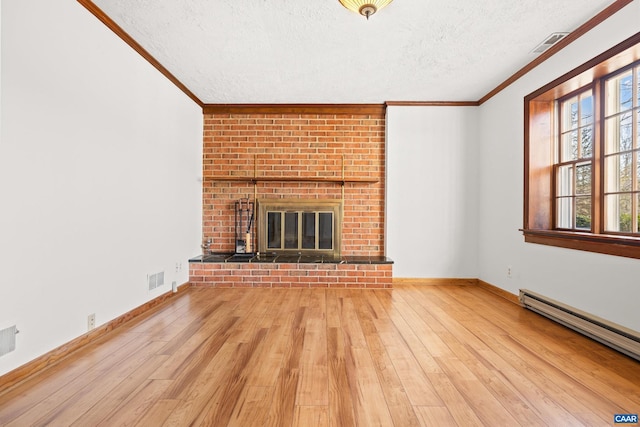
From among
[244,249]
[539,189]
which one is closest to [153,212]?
[244,249]

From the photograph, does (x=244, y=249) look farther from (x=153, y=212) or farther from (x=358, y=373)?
(x=358, y=373)

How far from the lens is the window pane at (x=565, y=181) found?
9.64 feet

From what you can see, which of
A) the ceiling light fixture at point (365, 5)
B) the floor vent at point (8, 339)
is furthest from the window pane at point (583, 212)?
the floor vent at point (8, 339)

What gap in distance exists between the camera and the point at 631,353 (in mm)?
1997

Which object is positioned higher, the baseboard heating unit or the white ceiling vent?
the white ceiling vent

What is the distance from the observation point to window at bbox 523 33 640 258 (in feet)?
7.41

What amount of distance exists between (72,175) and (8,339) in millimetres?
1041

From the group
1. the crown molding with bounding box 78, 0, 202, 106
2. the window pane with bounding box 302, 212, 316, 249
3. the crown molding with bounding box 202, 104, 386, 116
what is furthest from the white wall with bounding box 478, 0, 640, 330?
the crown molding with bounding box 78, 0, 202, 106

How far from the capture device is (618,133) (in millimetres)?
2383

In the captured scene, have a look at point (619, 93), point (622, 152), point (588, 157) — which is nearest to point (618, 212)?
point (622, 152)

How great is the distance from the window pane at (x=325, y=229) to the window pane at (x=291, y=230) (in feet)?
1.13

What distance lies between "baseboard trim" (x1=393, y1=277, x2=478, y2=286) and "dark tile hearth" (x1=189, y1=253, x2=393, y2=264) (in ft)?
1.15

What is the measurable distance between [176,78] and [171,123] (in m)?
0.52

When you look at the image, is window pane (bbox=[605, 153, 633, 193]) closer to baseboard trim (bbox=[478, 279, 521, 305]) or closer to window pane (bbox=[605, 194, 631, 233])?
window pane (bbox=[605, 194, 631, 233])
